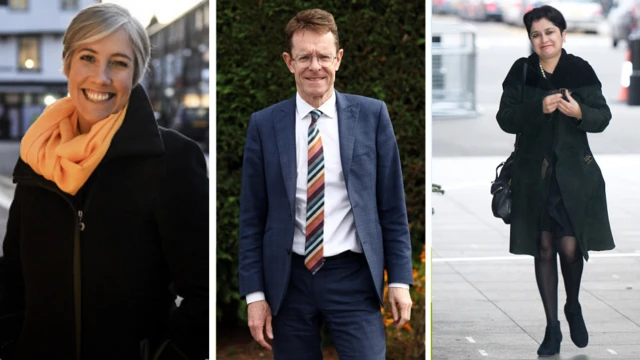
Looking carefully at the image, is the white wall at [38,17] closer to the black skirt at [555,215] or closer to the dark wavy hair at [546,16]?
the dark wavy hair at [546,16]

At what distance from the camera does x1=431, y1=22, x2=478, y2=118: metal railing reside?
4918 mm

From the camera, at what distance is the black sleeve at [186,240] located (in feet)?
14.8

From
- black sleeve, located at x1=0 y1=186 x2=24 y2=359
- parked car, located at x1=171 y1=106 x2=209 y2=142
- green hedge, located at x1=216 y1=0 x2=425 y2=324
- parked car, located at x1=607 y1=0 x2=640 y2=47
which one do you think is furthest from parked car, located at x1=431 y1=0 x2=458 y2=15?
black sleeve, located at x1=0 y1=186 x2=24 y2=359

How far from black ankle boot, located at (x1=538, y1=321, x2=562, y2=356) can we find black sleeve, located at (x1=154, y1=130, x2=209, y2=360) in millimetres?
1604

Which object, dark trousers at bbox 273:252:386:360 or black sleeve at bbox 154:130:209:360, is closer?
dark trousers at bbox 273:252:386:360

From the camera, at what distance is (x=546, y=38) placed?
469 centimetres

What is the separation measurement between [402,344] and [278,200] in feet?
5.05

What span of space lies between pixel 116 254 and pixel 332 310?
1210 millimetres

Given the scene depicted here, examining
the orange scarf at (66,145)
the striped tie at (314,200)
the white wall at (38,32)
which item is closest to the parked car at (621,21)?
the striped tie at (314,200)

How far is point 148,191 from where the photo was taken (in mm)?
4469

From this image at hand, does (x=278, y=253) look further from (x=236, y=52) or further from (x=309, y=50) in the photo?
(x=236, y=52)

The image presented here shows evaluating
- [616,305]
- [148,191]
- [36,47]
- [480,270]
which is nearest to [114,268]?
[148,191]

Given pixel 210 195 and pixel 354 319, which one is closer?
pixel 354 319

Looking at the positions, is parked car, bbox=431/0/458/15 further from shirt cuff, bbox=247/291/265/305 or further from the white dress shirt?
shirt cuff, bbox=247/291/265/305
